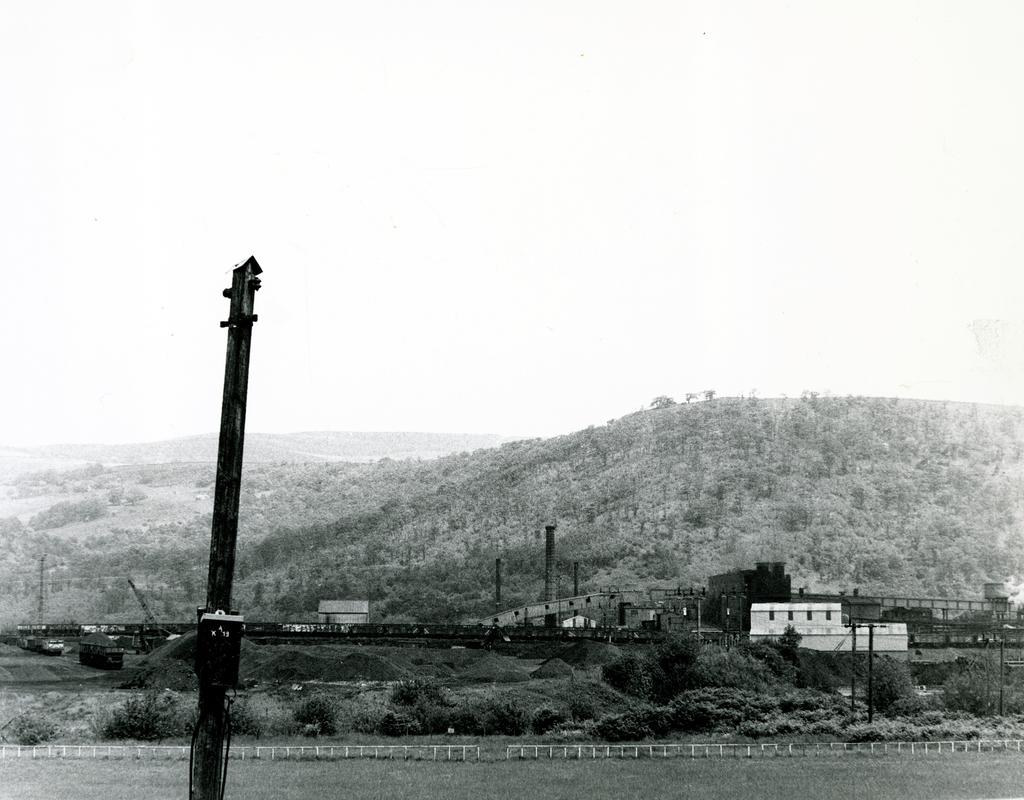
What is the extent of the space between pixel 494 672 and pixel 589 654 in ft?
20.0

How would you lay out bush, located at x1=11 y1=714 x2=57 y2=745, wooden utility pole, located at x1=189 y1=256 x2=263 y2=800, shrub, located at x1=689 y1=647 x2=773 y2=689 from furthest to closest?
shrub, located at x1=689 y1=647 x2=773 y2=689 < bush, located at x1=11 y1=714 x2=57 y2=745 < wooden utility pole, located at x1=189 y1=256 x2=263 y2=800

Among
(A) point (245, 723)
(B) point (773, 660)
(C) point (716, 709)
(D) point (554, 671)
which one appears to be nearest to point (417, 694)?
(A) point (245, 723)

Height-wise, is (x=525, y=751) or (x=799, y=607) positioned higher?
(x=799, y=607)

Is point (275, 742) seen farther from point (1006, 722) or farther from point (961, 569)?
point (961, 569)

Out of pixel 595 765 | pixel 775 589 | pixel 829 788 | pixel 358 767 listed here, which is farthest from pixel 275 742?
pixel 775 589

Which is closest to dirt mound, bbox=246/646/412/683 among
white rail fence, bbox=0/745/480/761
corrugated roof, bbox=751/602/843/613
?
white rail fence, bbox=0/745/480/761

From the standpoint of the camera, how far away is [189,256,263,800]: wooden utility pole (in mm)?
9891

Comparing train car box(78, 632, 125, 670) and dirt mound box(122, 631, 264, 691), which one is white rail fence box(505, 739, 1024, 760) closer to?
dirt mound box(122, 631, 264, 691)

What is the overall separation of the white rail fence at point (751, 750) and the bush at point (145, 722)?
41.8 feet

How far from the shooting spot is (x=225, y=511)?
1003cm

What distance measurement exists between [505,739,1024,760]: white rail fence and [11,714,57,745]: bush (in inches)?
630

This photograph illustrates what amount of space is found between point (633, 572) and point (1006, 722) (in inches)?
2904

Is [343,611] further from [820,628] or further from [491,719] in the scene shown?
[491,719]

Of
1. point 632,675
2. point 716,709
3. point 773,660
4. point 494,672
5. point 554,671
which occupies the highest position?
point 773,660
